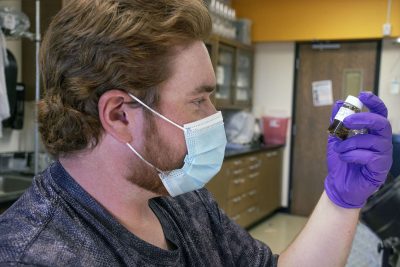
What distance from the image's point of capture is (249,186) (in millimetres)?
4188

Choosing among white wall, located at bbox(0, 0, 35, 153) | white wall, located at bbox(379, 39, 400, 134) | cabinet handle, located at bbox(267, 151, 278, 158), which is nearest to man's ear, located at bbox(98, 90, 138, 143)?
white wall, located at bbox(0, 0, 35, 153)

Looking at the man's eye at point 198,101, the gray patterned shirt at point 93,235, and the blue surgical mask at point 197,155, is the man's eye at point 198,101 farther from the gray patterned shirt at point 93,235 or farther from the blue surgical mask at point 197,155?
the gray patterned shirt at point 93,235

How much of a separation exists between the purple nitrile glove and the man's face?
0.37 m

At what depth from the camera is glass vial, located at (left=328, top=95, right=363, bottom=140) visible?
0.99 m

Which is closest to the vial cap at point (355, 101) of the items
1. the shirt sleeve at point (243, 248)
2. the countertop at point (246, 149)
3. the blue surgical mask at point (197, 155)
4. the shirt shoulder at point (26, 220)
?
the blue surgical mask at point (197, 155)

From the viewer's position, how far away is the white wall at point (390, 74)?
14.0 ft

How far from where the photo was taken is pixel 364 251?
Answer: 2.70m

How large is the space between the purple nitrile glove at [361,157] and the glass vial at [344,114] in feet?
0.05

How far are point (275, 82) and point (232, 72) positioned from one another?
78 cm

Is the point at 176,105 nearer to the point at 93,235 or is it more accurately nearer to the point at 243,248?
the point at 93,235

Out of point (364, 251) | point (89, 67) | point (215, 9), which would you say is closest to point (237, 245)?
point (89, 67)

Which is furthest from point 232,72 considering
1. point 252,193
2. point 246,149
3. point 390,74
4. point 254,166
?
point 390,74

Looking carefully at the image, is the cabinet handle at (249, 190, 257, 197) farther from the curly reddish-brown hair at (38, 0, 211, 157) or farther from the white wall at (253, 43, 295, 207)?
the curly reddish-brown hair at (38, 0, 211, 157)

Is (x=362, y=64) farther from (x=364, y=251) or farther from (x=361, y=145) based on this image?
(x=361, y=145)
